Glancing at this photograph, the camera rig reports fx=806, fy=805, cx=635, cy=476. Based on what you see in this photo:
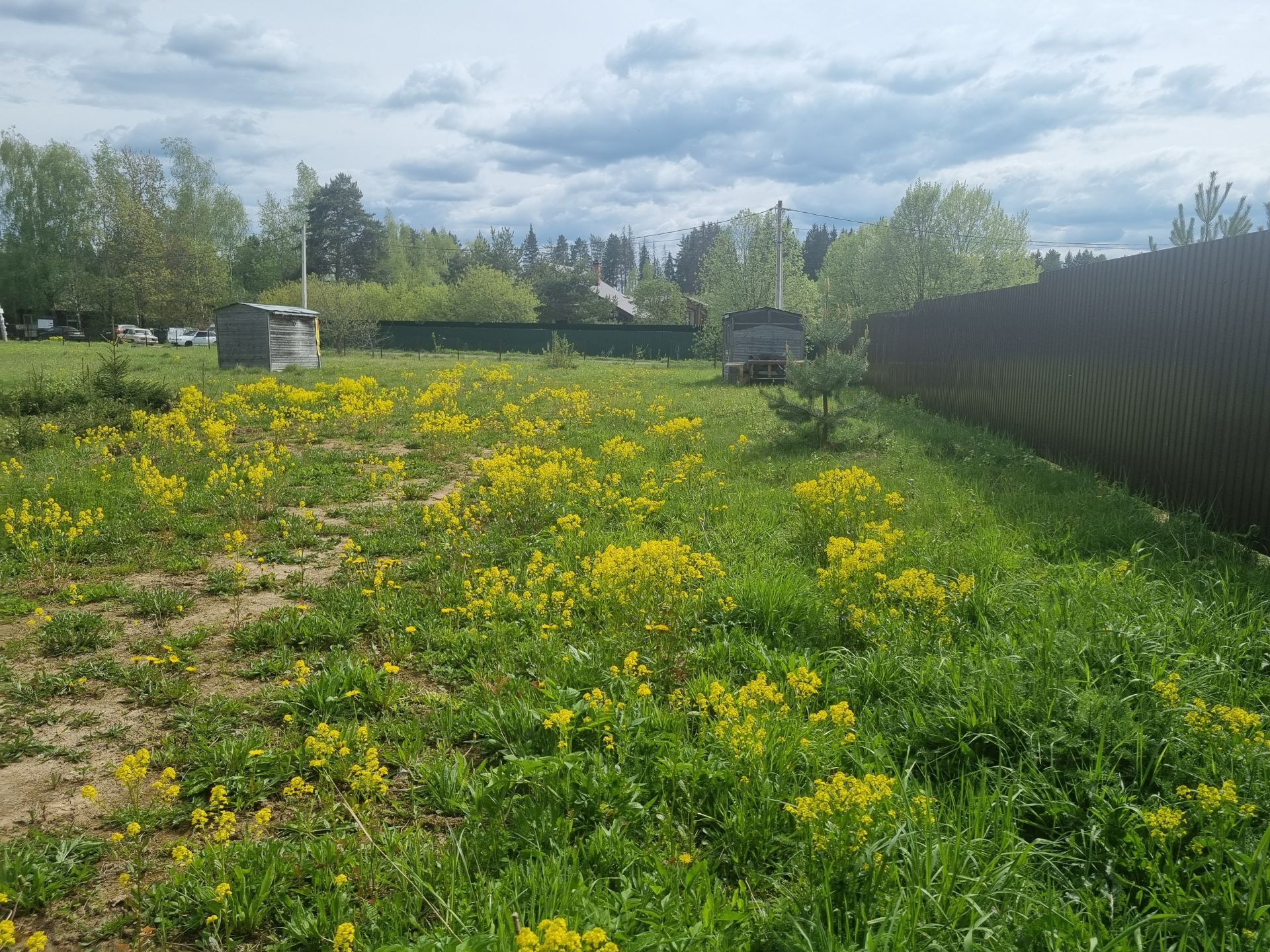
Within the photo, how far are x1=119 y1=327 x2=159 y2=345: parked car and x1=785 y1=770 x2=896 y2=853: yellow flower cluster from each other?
48808 millimetres

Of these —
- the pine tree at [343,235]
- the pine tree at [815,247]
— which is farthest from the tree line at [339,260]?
the pine tree at [815,247]

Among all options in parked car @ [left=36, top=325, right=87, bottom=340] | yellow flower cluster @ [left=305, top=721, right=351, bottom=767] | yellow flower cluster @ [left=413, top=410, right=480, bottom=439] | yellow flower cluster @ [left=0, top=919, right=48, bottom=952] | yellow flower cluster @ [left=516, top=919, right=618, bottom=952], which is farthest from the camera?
parked car @ [left=36, top=325, right=87, bottom=340]

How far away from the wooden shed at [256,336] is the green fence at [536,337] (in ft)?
60.5

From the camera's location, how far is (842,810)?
2.34 meters

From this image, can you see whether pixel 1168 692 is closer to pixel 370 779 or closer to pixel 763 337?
pixel 370 779

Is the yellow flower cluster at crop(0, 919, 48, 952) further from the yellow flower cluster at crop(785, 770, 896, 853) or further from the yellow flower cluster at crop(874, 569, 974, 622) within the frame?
the yellow flower cluster at crop(874, 569, 974, 622)

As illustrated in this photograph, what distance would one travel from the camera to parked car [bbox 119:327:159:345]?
43.9 meters

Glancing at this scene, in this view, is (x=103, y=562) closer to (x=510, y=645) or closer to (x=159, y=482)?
(x=159, y=482)

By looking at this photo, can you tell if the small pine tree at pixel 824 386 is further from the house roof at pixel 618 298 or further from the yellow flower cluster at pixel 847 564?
the house roof at pixel 618 298

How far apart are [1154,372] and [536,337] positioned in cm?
3942

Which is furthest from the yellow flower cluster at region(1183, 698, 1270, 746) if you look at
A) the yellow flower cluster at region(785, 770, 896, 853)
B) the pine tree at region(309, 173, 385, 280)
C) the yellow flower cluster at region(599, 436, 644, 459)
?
the pine tree at region(309, 173, 385, 280)

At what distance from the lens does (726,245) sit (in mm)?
43375

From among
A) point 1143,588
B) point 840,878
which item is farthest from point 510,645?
point 1143,588

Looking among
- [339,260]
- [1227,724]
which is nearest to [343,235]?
[339,260]
